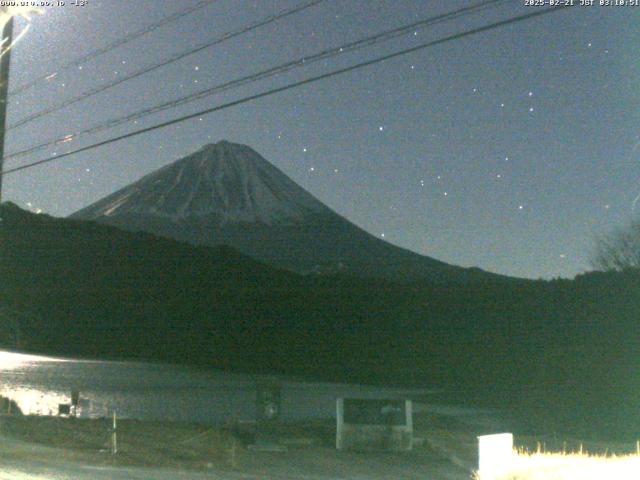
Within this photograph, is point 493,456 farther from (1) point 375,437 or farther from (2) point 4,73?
(2) point 4,73

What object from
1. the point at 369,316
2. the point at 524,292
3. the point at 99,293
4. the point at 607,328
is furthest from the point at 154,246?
the point at 607,328

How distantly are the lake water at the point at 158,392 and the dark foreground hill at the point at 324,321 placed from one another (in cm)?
614

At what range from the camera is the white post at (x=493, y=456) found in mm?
12875

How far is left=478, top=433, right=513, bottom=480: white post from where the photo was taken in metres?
12.9

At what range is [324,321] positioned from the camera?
93.6 m

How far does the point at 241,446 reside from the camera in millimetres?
18156

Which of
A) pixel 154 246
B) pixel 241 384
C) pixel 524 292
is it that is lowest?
pixel 241 384

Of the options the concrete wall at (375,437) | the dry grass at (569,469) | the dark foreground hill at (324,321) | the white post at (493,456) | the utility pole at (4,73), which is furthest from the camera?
the dark foreground hill at (324,321)

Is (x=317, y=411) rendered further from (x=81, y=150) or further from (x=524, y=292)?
(x=524, y=292)

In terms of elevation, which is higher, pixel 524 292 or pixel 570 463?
pixel 524 292

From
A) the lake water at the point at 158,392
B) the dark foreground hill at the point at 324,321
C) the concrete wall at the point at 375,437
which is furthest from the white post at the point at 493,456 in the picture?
the dark foreground hill at the point at 324,321

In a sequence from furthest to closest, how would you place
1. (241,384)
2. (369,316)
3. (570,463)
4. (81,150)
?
(369,316)
(241,384)
(81,150)
(570,463)

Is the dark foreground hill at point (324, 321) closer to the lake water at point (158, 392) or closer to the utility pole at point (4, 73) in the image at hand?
the lake water at point (158, 392)

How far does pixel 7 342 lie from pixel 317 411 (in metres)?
58.2
